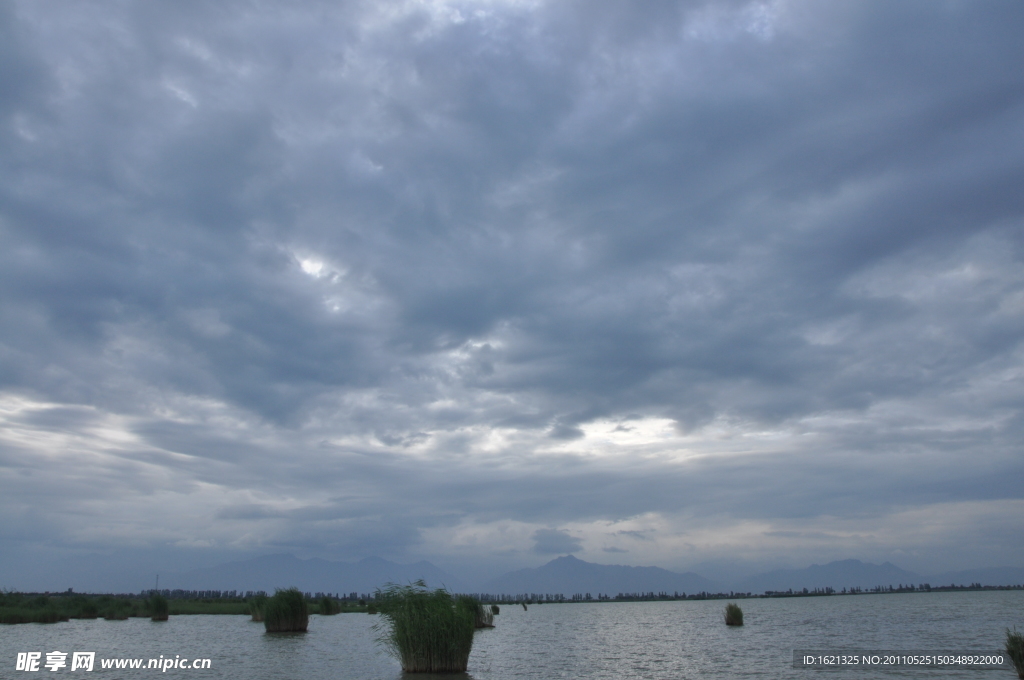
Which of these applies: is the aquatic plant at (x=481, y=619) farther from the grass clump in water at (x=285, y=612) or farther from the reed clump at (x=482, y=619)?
the grass clump in water at (x=285, y=612)

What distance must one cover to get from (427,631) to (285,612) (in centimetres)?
3571

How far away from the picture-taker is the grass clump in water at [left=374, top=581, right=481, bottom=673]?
32.4 metres

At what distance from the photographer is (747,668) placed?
119 feet

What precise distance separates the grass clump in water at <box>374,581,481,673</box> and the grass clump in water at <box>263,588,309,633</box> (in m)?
33.0

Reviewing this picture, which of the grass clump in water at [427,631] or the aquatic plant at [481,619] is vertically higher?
the grass clump in water at [427,631]

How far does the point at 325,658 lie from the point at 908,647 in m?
40.0

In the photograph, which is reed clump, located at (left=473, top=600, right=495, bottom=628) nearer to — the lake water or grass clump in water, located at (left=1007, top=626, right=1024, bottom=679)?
the lake water

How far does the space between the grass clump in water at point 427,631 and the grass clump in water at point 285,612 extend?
108ft

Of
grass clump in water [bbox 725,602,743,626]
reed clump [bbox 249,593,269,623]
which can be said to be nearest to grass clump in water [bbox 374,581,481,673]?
reed clump [bbox 249,593,269,623]

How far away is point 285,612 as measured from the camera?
61344 mm

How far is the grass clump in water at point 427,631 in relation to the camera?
3241 cm

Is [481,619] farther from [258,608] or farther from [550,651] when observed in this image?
[258,608]

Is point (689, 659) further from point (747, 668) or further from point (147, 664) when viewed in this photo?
point (147, 664)

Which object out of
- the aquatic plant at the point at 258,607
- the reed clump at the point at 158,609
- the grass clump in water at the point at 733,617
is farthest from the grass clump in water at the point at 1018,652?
the reed clump at the point at 158,609
